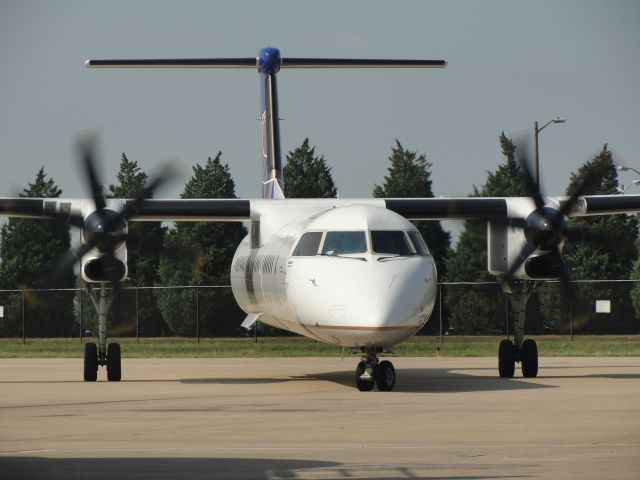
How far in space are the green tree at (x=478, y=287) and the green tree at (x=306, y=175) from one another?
8850mm

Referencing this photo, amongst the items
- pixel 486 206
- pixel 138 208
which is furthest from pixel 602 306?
pixel 138 208

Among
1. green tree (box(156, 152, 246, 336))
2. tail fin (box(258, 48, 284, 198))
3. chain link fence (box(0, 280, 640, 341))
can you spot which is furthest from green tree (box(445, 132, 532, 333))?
tail fin (box(258, 48, 284, 198))

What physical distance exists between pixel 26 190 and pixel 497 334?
93.7 ft

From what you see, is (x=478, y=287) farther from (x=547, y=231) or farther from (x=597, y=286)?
(x=547, y=231)

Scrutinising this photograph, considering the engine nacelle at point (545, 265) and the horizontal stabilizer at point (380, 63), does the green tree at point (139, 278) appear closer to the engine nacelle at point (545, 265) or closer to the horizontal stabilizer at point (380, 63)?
the horizontal stabilizer at point (380, 63)

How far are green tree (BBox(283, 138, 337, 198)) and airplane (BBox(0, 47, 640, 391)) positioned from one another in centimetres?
3402

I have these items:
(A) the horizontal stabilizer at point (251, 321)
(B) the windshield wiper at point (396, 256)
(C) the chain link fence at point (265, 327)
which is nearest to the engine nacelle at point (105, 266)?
(A) the horizontal stabilizer at point (251, 321)

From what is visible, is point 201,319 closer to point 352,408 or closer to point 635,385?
point 635,385

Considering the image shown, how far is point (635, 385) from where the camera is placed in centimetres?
2183

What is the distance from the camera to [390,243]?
20.0 m

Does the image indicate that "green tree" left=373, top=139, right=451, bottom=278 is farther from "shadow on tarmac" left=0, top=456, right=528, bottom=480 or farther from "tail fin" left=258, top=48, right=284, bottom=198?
"shadow on tarmac" left=0, top=456, right=528, bottom=480

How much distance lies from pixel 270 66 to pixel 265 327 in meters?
25.0

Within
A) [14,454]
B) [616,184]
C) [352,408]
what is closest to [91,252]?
[352,408]

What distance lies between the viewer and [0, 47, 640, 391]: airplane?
62.6ft
